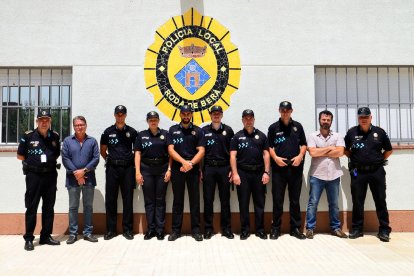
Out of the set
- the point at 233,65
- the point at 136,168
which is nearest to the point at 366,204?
the point at 233,65

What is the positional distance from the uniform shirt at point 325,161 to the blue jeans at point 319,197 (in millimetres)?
92

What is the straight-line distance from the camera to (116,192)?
20.9 ft

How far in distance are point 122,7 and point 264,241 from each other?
473 cm

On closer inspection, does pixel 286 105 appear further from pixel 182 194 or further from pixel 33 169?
pixel 33 169

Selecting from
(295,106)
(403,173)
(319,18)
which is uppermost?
(319,18)

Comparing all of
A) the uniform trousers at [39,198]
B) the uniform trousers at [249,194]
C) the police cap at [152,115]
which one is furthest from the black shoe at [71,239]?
the uniform trousers at [249,194]

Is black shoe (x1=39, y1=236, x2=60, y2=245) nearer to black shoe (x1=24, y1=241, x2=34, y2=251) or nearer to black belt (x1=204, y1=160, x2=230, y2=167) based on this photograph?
black shoe (x1=24, y1=241, x2=34, y2=251)

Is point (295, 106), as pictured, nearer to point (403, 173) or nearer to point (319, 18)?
point (319, 18)

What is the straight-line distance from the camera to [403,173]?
6.86 meters

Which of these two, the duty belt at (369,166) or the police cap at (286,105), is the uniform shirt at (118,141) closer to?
the police cap at (286,105)

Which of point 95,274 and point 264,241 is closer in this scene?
point 95,274

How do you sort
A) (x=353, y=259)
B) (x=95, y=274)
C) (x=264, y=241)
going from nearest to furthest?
(x=95, y=274) → (x=353, y=259) → (x=264, y=241)

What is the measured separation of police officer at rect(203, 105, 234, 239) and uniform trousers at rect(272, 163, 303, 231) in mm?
769

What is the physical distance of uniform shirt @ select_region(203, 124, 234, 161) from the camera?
629 centimetres
